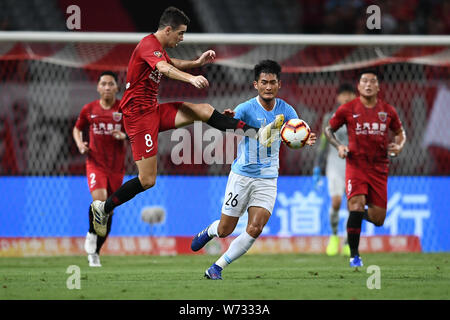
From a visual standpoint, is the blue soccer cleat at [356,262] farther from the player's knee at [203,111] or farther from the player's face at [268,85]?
the player's knee at [203,111]

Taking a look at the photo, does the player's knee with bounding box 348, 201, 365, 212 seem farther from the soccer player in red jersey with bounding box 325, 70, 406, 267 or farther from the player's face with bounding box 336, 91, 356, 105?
the player's face with bounding box 336, 91, 356, 105

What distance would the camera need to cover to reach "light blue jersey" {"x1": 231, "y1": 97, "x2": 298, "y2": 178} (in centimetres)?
721

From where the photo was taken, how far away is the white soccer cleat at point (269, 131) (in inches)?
261

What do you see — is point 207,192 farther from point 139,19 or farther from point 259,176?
point 139,19

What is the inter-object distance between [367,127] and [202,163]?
3.69 m

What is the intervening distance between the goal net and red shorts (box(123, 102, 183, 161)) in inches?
180

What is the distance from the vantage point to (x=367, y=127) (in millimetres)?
8914

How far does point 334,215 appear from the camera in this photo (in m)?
11.3

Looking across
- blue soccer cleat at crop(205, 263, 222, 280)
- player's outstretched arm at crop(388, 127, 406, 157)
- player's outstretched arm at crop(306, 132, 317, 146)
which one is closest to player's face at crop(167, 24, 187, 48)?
player's outstretched arm at crop(306, 132, 317, 146)

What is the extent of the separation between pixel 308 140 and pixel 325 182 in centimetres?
545

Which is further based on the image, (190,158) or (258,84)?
(190,158)

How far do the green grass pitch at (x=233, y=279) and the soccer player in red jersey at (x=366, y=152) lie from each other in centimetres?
58

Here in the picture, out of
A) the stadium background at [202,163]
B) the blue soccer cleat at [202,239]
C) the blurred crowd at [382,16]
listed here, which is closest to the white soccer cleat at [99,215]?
the blue soccer cleat at [202,239]

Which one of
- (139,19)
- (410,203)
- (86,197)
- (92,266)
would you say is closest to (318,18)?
(139,19)
